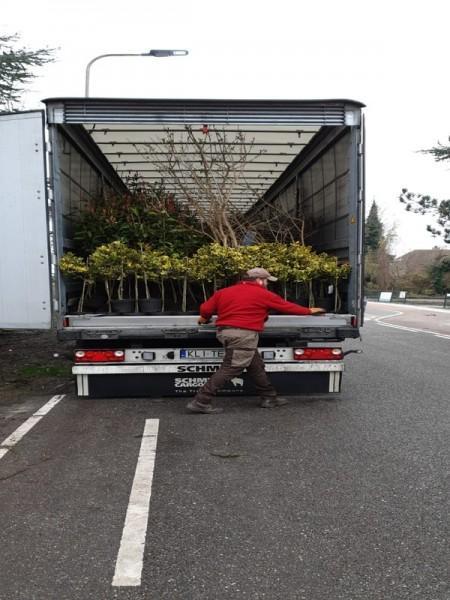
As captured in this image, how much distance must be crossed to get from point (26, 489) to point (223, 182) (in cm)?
557

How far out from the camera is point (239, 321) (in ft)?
18.1

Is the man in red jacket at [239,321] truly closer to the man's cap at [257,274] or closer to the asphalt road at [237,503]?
the man's cap at [257,274]

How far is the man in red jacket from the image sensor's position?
5.54m

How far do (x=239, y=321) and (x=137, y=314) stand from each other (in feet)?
4.27

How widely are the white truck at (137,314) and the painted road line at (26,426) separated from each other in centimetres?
48

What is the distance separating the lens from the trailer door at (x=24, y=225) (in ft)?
17.9

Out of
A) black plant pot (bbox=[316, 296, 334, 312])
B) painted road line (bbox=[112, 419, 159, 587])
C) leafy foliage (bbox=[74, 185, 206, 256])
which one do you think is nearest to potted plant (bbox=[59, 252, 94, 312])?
leafy foliage (bbox=[74, 185, 206, 256])

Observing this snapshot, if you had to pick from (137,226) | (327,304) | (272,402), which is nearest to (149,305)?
(137,226)

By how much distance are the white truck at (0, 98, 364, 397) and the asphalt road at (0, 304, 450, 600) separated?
40 cm

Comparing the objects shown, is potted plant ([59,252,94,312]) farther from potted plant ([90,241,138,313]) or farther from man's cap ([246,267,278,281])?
man's cap ([246,267,278,281])

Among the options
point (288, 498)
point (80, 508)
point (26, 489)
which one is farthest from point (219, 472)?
point (26, 489)

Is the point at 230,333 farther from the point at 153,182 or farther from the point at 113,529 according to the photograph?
the point at 153,182

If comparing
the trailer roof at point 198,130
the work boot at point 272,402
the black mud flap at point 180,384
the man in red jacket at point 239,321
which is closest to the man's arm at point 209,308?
the man in red jacket at point 239,321

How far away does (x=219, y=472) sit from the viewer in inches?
160
